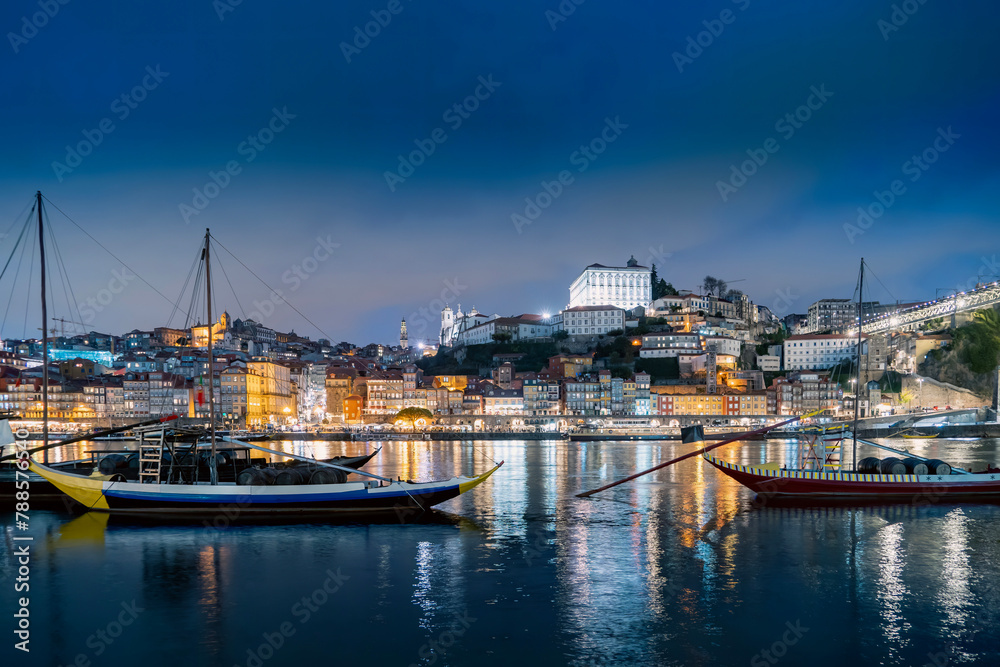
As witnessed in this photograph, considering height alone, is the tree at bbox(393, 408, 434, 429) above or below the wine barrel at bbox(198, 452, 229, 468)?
below

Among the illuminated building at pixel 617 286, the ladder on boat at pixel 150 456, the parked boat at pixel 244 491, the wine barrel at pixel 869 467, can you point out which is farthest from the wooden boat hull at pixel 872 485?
the illuminated building at pixel 617 286

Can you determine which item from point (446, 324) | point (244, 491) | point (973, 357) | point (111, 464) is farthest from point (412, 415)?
point (446, 324)

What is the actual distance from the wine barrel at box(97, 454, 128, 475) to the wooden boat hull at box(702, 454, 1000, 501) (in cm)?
1665

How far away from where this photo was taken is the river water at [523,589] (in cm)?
867

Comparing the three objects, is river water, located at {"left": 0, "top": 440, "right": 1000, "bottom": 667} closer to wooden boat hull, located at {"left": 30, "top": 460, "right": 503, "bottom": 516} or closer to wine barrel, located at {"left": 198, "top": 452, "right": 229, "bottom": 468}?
wooden boat hull, located at {"left": 30, "top": 460, "right": 503, "bottom": 516}

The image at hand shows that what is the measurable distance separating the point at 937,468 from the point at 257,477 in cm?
1785

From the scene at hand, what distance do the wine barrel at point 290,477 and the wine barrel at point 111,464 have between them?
4.35 meters

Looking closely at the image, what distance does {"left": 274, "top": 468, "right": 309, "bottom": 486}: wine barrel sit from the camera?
16.7 meters

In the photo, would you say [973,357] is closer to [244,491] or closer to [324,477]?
[324,477]

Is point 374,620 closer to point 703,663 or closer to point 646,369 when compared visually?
point 703,663

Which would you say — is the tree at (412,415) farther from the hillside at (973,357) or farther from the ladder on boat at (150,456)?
the ladder on boat at (150,456)

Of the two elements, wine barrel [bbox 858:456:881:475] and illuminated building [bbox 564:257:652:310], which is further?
illuminated building [bbox 564:257:652:310]

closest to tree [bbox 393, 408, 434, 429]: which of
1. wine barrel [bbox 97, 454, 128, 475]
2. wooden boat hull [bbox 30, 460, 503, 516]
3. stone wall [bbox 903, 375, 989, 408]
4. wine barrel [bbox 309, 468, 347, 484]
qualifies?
stone wall [bbox 903, 375, 989, 408]

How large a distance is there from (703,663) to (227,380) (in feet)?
234
